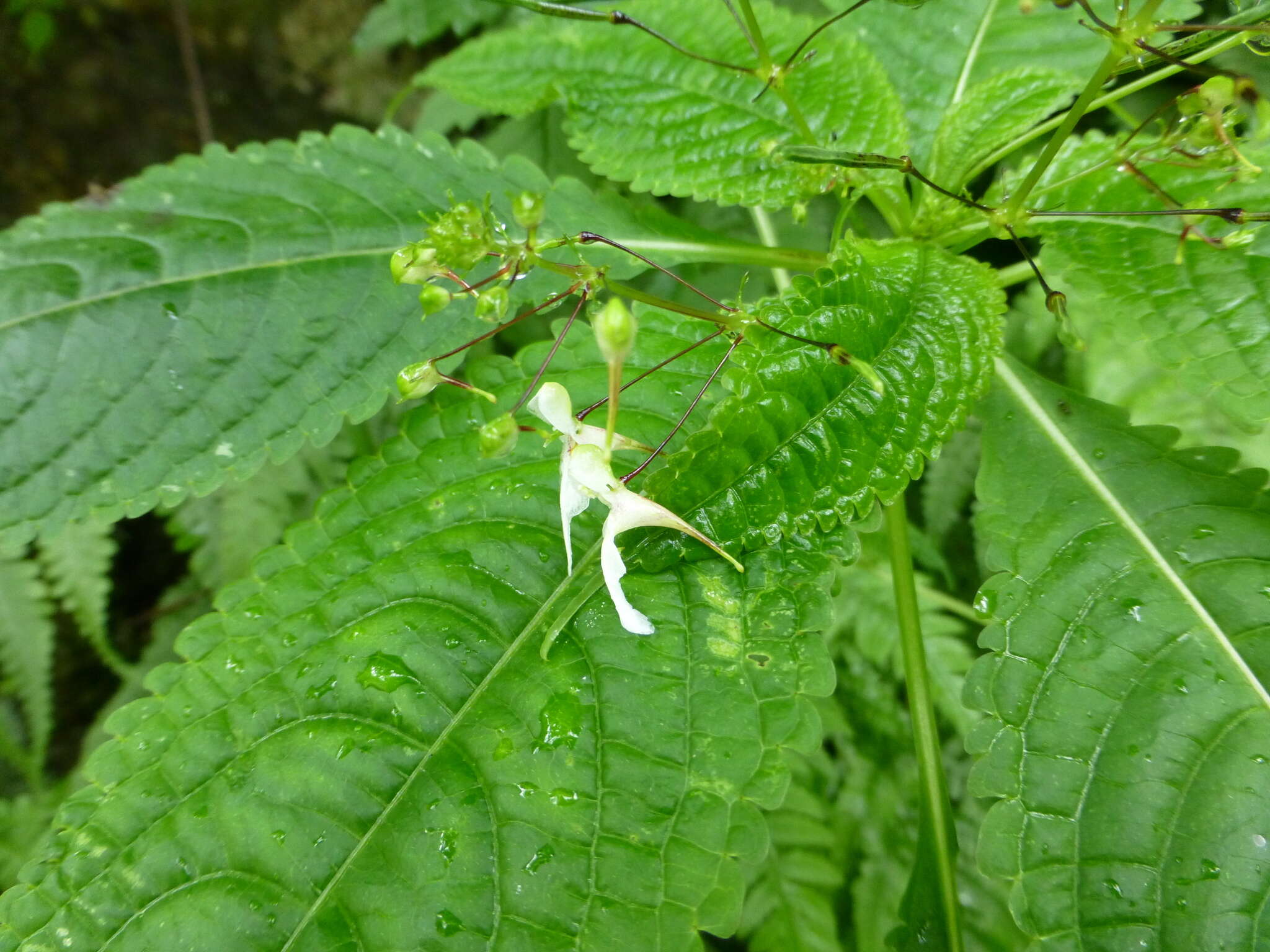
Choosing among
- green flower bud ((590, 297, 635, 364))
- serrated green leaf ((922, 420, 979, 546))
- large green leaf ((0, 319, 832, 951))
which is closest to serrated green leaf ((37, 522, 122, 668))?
large green leaf ((0, 319, 832, 951))

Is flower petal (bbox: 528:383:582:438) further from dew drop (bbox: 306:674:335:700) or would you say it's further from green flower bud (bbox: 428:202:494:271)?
dew drop (bbox: 306:674:335:700)

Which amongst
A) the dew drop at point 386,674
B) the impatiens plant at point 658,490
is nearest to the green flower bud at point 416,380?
the impatiens plant at point 658,490

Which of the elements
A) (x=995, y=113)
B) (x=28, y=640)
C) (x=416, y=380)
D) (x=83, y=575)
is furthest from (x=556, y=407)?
(x=28, y=640)

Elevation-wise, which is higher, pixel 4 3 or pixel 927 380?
pixel 4 3

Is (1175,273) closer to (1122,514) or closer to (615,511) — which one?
(1122,514)

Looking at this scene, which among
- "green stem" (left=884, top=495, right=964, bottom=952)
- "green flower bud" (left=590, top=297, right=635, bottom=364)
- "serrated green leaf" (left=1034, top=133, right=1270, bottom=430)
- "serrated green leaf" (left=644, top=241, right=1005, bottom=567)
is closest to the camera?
"green flower bud" (left=590, top=297, right=635, bottom=364)

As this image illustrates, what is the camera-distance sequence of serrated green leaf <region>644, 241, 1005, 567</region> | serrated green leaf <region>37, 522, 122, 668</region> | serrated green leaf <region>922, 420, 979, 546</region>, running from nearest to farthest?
serrated green leaf <region>644, 241, 1005, 567</region> < serrated green leaf <region>922, 420, 979, 546</region> < serrated green leaf <region>37, 522, 122, 668</region>

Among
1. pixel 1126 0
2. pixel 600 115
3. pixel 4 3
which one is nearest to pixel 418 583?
pixel 600 115

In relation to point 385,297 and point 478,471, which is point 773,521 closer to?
point 478,471
